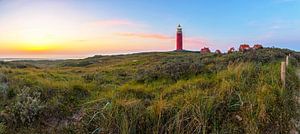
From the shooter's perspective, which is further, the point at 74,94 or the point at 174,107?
the point at 74,94

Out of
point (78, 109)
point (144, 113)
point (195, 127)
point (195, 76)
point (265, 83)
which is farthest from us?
point (195, 76)

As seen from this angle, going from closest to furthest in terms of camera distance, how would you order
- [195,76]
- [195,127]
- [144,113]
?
[195,127] < [144,113] < [195,76]

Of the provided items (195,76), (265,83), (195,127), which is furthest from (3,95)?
(265,83)

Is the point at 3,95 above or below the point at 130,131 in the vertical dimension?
above

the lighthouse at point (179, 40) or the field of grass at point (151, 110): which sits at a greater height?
the lighthouse at point (179, 40)

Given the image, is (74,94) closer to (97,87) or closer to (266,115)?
(97,87)

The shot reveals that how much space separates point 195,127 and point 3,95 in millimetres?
4622

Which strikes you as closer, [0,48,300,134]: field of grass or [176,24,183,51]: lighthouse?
[0,48,300,134]: field of grass

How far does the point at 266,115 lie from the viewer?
6.24m

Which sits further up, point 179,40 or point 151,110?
point 179,40

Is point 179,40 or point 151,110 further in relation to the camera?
point 179,40

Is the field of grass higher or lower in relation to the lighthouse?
lower

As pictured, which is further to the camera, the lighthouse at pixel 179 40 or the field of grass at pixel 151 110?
the lighthouse at pixel 179 40

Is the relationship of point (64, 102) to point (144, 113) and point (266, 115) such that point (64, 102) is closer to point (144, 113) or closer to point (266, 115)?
point (144, 113)
